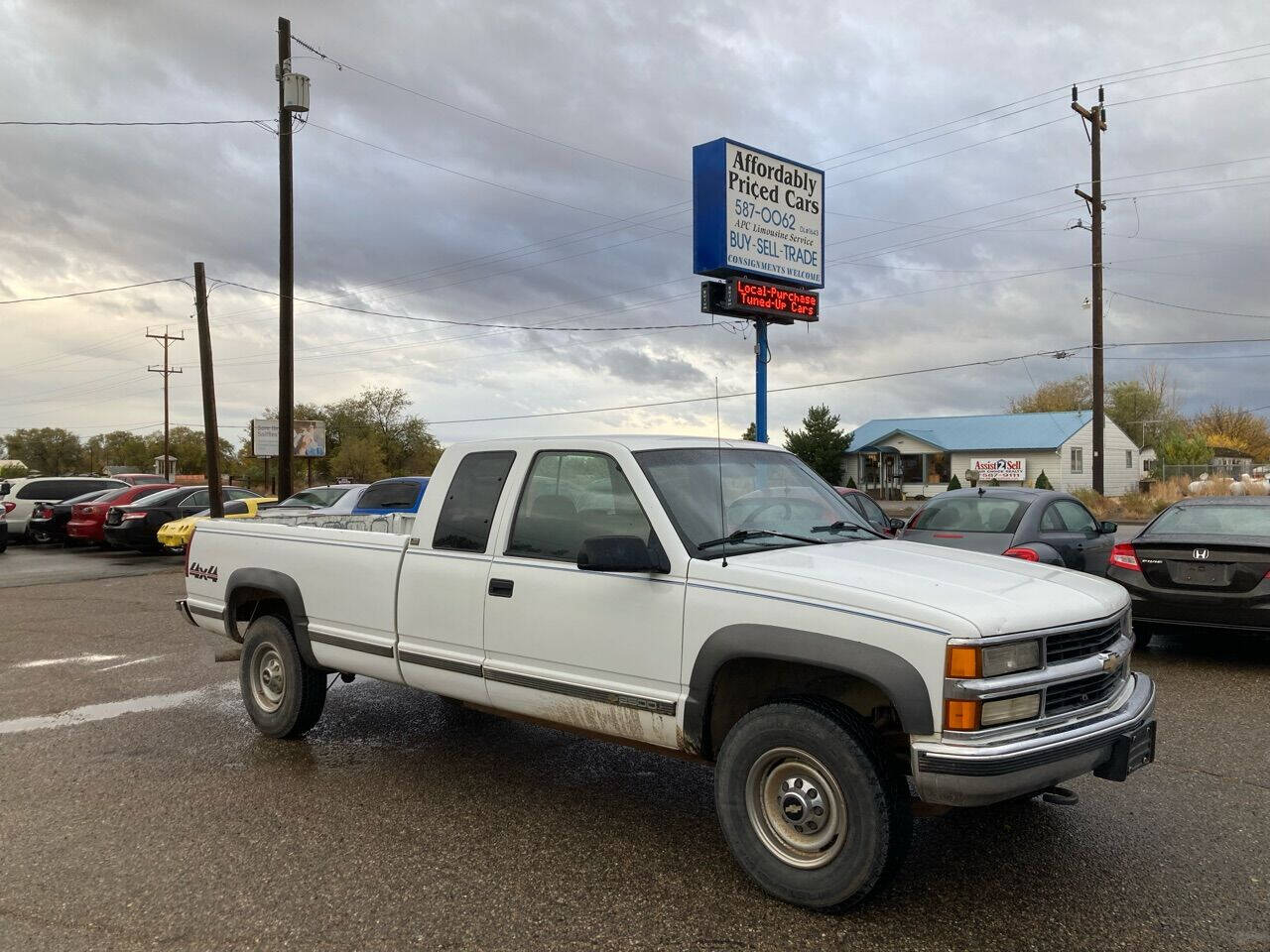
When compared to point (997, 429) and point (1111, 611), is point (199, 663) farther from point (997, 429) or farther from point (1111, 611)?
point (997, 429)

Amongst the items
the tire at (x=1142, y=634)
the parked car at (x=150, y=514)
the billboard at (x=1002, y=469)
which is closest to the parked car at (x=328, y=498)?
the parked car at (x=150, y=514)

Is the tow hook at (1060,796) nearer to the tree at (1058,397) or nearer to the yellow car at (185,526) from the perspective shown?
the yellow car at (185,526)

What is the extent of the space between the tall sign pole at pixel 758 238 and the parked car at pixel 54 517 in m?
16.6

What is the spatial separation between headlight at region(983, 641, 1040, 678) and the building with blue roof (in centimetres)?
4929

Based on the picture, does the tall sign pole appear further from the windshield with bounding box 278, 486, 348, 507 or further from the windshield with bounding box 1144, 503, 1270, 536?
the windshield with bounding box 1144, 503, 1270, 536

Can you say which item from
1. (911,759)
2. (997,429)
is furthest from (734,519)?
(997,429)

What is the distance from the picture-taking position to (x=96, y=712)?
7.01 metres

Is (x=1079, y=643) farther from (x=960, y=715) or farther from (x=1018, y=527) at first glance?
(x=1018, y=527)

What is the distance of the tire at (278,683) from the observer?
602 centimetres

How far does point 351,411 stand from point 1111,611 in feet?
238

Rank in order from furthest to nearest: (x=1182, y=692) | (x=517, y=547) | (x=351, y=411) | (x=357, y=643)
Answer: (x=351, y=411), (x=1182, y=692), (x=357, y=643), (x=517, y=547)

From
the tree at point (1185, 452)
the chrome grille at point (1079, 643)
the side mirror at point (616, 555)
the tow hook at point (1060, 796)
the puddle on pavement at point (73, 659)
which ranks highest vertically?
the tree at point (1185, 452)

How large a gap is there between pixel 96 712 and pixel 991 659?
6.44m

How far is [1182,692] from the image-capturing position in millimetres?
7262
